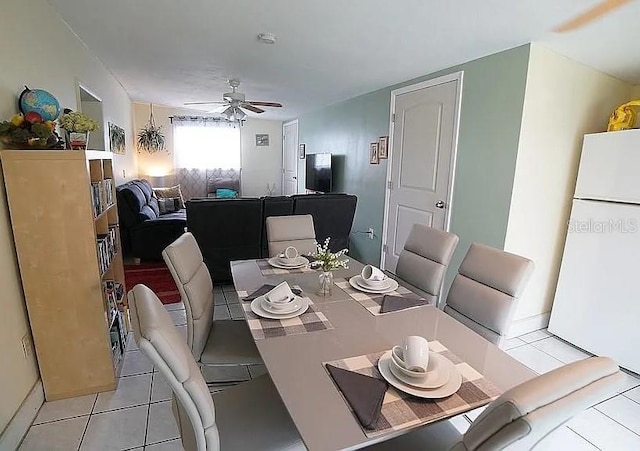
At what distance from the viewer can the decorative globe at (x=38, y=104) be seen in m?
1.86

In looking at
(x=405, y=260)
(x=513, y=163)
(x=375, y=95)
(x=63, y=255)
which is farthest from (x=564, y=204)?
(x=63, y=255)

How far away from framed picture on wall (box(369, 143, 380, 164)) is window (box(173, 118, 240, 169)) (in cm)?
410

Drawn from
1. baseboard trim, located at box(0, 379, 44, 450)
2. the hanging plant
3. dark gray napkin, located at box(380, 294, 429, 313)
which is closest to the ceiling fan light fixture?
dark gray napkin, located at box(380, 294, 429, 313)

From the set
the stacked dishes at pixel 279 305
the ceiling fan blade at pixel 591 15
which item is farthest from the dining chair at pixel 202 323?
the ceiling fan blade at pixel 591 15

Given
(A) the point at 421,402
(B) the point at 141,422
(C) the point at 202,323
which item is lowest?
(B) the point at 141,422

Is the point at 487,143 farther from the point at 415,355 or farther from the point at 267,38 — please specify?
the point at 415,355

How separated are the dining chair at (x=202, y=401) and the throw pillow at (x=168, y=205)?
192 inches

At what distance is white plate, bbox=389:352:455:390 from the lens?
3.36 feet

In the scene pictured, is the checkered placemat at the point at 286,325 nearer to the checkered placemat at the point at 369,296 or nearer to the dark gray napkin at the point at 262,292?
the dark gray napkin at the point at 262,292

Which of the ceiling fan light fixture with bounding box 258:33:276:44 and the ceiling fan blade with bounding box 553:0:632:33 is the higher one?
the ceiling fan light fixture with bounding box 258:33:276:44

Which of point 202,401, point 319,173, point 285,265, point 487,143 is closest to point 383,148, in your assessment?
point 487,143

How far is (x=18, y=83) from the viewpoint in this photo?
1.90 metres

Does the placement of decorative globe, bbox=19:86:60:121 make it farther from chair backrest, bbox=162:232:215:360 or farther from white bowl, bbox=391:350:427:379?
white bowl, bbox=391:350:427:379

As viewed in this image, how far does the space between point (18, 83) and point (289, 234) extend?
5.78 feet
